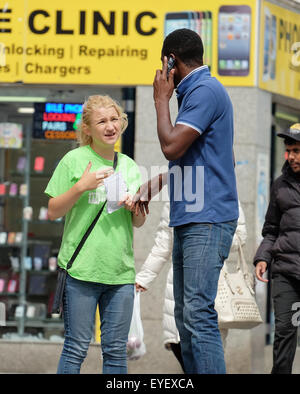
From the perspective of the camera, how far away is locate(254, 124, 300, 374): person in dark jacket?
20.6ft

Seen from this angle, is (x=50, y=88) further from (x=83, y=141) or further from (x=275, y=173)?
(x=83, y=141)

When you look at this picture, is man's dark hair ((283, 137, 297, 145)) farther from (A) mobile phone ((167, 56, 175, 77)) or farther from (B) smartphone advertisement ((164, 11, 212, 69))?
(B) smartphone advertisement ((164, 11, 212, 69))

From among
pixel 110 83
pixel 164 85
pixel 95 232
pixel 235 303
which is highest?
pixel 110 83

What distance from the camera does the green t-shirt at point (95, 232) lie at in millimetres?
4934

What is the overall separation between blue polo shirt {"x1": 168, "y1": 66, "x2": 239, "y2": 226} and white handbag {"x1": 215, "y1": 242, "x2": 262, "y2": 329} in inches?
76.4

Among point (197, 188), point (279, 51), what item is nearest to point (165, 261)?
point (197, 188)

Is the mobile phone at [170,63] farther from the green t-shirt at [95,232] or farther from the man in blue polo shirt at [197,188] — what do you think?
the green t-shirt at [95,232]

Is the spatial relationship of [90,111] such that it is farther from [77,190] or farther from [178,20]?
[178,20]

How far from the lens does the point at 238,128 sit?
938 centimetres

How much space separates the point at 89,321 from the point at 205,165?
1.15 metres

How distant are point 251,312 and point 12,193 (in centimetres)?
397

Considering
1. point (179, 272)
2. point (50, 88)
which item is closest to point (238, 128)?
point (50, 88)

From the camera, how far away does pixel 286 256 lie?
249 inches

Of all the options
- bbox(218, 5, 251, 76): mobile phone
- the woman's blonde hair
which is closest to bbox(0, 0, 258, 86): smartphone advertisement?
bbox(218, 5, 251, 76): mobile phone
